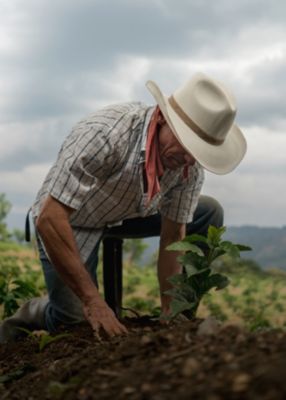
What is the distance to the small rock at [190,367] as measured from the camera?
2204mm

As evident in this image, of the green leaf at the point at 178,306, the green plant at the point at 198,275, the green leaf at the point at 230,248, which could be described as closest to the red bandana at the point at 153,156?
the green plant at the point at 198,275

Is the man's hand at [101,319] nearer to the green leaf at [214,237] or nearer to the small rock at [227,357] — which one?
the green leaf at [214,237]

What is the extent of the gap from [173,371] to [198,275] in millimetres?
1713

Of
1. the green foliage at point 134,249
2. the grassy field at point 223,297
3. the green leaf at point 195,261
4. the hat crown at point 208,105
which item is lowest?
the green foliage at point 134,249

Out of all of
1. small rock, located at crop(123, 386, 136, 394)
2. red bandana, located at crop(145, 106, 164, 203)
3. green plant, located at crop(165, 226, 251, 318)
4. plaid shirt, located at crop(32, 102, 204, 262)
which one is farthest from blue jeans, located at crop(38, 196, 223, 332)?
small rock, located at crop(123, 386, 136, 394)

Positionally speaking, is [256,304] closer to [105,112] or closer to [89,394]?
[105,112]

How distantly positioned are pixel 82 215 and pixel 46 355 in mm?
1001

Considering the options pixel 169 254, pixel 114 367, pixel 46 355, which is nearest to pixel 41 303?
pixel 169 254

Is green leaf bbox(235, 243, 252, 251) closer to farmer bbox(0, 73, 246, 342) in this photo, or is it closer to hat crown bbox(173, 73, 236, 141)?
farmer bbox(0, 73, 246, 342)

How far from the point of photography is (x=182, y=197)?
191 inches

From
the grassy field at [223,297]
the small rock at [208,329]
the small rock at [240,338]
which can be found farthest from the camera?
the grassy field at [223,297]

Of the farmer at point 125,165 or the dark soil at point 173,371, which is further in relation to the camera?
the farmer at point 125,165

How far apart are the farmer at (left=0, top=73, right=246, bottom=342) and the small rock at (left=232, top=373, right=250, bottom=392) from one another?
201 centimetres

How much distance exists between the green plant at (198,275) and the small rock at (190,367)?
5.19 feet
